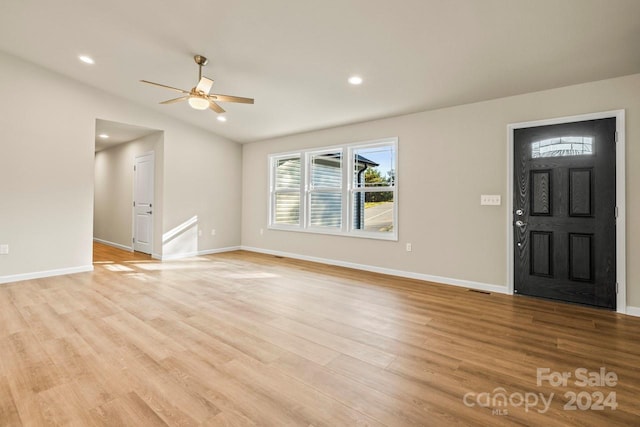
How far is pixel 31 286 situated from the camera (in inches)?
154

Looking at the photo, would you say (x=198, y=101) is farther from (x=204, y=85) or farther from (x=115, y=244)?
(x=115, y=244)

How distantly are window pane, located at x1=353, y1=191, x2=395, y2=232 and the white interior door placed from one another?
4.23 metres

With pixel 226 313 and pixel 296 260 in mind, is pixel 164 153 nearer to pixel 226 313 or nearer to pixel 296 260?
pixel 296 260

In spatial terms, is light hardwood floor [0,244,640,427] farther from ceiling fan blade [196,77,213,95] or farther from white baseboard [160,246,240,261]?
ceiling fan blade [196,77,213,95]

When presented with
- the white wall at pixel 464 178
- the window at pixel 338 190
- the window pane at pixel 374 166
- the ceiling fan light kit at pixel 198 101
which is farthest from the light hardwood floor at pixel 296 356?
the ceiling fan light kit at pixel 198 101

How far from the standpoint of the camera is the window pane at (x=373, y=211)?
4.93 metres

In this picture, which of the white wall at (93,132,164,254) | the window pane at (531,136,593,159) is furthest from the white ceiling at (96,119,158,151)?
the window pane at (531,136,593,159)

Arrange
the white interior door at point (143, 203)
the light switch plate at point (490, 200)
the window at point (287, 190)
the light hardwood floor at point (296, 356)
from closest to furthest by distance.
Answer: the light hardwood floor at point (296, 356) → the light switch plate at point (490, 200) → the white interior door at point (143, 203) → the window at point (287, 190)

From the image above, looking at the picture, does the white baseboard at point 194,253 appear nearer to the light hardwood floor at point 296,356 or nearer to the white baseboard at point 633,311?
the light hardwood floor at point 296,356

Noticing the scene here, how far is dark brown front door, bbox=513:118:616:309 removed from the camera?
10.6 ft

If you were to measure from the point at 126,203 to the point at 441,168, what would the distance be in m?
6.80

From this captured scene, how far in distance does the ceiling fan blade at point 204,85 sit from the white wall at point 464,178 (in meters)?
2.65

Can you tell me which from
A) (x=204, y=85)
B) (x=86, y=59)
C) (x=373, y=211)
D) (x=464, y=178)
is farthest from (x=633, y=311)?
(x=86, y=59)

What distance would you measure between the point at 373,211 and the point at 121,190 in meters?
6.04
